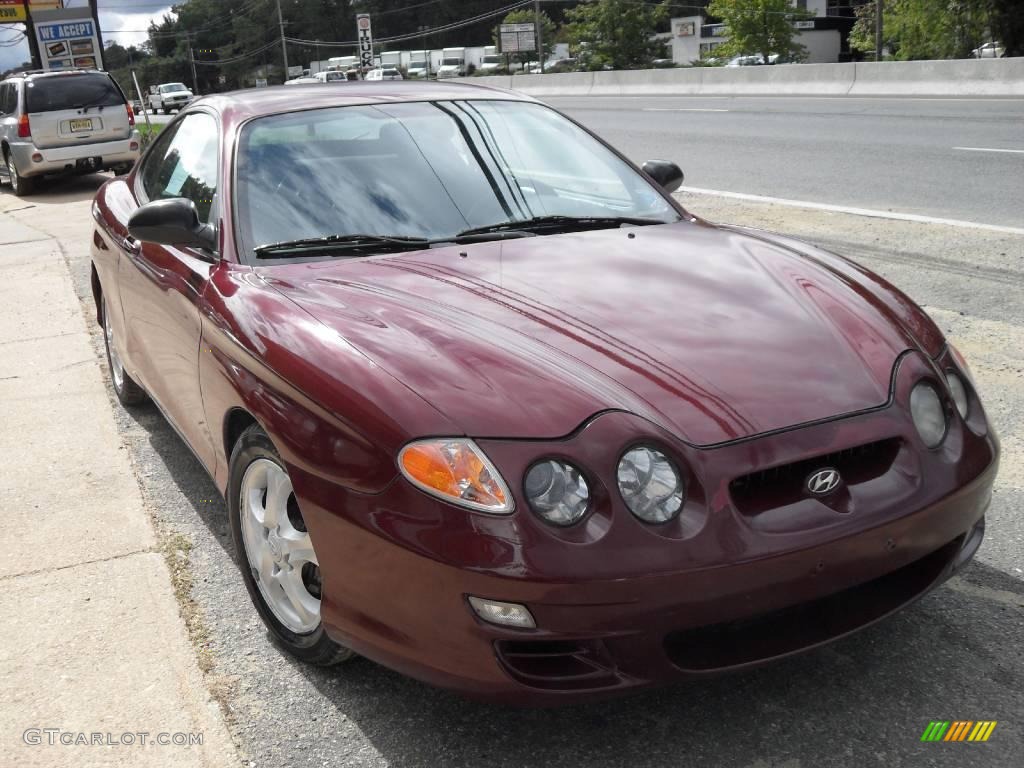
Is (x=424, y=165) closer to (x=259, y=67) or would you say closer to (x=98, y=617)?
(x=98, y=617)

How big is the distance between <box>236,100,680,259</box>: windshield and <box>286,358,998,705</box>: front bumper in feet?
3.87

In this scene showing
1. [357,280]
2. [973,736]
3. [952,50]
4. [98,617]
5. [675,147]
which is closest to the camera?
[973,736]

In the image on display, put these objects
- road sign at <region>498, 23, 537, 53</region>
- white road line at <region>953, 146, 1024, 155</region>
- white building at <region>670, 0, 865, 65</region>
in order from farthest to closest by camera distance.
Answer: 1. road sign at <region>498, 23, 537, 53</region>
2. white building at <region>670, 0, 865, 65</region>
3. white road line at <region>953, 146, 1024, 155</region>

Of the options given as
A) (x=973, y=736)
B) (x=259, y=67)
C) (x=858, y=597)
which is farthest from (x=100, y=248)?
(x=259, y=67)

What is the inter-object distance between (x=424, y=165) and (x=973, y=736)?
2.35 metres

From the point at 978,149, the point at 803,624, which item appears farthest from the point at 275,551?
the point at 978,149

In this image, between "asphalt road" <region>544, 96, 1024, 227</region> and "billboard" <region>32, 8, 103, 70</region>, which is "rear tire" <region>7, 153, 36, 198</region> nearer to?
"asphalt road" <region>544, 96, 1024, 227</region>

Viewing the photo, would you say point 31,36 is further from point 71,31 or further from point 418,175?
point 418,175

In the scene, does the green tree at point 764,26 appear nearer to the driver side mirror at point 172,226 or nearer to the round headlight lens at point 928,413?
the driver side mirror at point 172,226

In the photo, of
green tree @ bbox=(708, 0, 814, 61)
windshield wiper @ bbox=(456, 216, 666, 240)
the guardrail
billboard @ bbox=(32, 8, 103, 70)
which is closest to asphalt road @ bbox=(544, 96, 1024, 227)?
the guardrail

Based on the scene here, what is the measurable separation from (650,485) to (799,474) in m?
0.35

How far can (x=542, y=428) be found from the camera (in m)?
2.26

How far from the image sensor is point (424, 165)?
3.61 metres

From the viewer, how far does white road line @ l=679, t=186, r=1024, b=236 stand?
7566 mm
